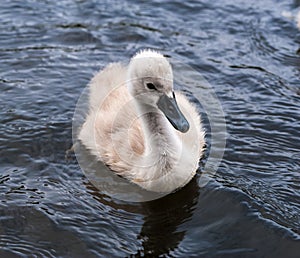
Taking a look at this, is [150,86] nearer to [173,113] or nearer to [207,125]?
[173,113]

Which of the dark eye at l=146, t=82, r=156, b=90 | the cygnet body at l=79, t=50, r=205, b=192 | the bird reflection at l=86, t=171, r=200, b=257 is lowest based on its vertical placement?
the bird reflection at l=86, t=171, r=200, b=257

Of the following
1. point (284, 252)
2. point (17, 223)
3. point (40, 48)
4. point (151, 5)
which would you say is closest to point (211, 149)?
point (284, 252)

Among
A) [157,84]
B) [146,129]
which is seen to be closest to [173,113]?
[157,84]

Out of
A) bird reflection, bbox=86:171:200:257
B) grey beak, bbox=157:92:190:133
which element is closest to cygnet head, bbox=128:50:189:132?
grey beak, bbox=157:92:190:133

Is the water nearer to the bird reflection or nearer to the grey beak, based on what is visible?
the bird reflection

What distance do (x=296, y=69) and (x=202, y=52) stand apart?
1.12m

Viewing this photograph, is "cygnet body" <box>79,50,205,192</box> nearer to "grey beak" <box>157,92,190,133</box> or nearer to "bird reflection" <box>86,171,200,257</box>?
"grey beak" <box>157,92,190,133</box>

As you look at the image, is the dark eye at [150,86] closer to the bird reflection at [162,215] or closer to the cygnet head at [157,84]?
the cygnet head at [157,84]

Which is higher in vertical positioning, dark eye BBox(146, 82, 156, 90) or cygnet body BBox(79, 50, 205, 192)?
dark eye BBox(146, 82, 156, 90)

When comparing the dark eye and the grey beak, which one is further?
the dark eye

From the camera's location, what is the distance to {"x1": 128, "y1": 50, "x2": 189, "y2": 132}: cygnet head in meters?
4.58

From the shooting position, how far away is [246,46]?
24.8ft

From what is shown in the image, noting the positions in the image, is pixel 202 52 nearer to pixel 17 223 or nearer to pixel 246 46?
pixel 246 46

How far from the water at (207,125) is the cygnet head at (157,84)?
0.82 meters
